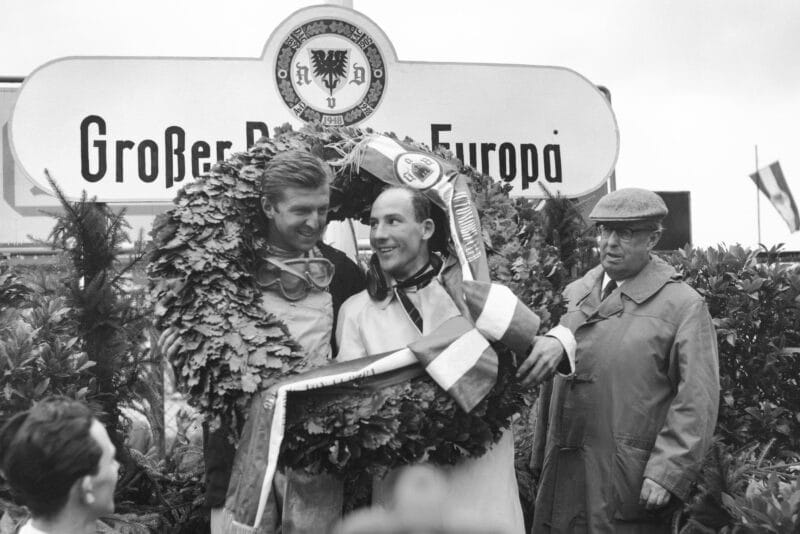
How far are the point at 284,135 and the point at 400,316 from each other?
1036 mm

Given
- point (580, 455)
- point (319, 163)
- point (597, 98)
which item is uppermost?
point (597, 98)

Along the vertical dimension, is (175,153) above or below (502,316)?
above

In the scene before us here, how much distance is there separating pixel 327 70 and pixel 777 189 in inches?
441

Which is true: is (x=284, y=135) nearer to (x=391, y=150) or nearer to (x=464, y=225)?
(x=391, y=150)

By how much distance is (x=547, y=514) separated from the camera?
4520 mm

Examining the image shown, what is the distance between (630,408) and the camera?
4219mm

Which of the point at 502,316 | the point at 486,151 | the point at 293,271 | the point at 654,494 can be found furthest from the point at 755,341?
the point at 293,271

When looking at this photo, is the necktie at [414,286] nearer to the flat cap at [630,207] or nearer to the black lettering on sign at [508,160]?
the flat cap at [630,207]

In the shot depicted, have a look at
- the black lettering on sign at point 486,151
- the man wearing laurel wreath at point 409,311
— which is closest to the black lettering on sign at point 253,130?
the black lettering on sign at point 486,151

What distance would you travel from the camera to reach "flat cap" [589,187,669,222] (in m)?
4.41

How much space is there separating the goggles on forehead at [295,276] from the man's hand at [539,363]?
0.88m

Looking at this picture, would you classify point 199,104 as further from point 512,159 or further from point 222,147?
point 512,159

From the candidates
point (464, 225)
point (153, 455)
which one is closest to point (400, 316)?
point (464, 225)

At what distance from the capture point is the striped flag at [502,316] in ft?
12.1
